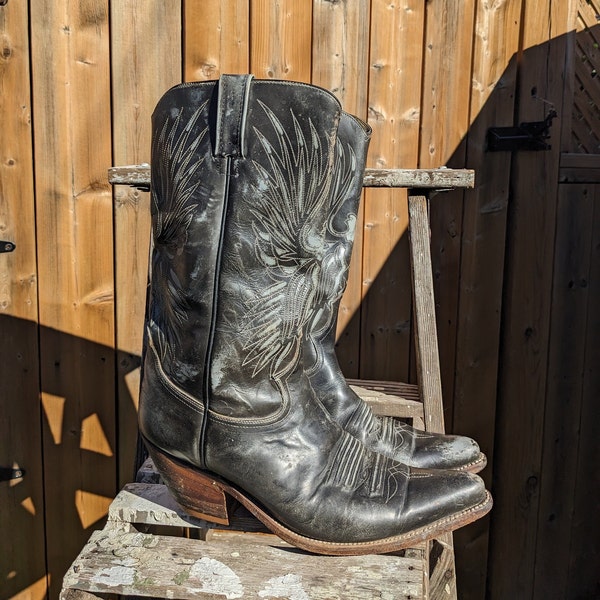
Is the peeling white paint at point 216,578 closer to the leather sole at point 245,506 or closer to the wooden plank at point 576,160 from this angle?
the leather sole at point 245,506

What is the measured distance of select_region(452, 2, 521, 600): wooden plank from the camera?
1.94 meters

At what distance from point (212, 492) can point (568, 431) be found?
55.8 inches

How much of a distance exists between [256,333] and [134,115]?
3.47ft

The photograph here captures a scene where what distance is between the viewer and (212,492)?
118 cm

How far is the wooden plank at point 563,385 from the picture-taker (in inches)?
80.6

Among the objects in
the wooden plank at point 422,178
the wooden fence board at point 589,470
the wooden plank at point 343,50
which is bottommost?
the wooden fence board at point 589,470

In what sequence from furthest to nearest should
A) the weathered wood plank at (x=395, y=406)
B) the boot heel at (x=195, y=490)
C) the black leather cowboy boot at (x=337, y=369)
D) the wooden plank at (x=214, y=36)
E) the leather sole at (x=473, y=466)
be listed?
the wooden plank at (x=214, y=36)
the weathered wood plank at (x=395, y=406)
the leather sole at (x=473, y=466)
the black leather cowboy boot at (x=337, y=369)
the boot heel at (x=195, y=490)

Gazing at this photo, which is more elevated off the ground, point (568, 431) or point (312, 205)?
point (312, 205)

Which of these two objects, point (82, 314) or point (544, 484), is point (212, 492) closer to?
point (82, 314)

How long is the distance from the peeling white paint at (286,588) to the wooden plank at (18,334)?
3.90ft

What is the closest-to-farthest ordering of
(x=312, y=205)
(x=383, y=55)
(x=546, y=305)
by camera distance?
(x=312, y=205) → (x=383, y=55) → (x=546, y=305)

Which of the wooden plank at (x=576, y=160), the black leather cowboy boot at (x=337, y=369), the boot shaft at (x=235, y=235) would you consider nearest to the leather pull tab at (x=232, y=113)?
the boot shaft at (x=235, y=235)

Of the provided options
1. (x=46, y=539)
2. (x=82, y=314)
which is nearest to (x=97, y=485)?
(x=46, y=539)

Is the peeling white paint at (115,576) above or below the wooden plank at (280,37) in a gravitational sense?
below
